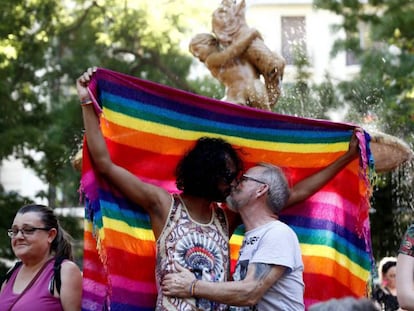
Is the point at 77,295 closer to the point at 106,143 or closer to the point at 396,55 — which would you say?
the point at 106,143

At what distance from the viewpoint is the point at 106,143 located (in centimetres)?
531

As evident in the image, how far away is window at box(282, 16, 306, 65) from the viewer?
18531 mm

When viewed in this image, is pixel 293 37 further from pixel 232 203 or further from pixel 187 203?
pixel 187 203

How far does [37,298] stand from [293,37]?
1964cm

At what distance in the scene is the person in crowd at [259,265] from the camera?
16.2 ft

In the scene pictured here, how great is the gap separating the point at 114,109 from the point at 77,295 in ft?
3.19

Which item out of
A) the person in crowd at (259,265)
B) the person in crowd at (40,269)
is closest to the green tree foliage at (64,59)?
the person in crowd at (40,269)

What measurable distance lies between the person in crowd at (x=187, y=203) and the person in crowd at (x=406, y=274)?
85cm

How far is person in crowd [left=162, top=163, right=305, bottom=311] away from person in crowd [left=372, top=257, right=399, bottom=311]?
345 cm

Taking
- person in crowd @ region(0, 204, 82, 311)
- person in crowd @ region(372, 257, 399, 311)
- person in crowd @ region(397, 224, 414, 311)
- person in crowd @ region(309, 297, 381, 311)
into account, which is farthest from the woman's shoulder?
person in crowd @ region(372, 257, 399, 311)

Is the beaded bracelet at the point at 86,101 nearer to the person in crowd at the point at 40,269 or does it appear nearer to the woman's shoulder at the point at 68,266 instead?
the person in crowd at the point at 40,269

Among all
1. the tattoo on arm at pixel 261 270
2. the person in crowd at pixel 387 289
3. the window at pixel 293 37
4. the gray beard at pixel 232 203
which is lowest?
the person in crowd at pixel 387 289

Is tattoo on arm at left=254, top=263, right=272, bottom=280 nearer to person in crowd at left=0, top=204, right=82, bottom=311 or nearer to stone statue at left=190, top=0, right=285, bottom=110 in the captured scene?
person in crowd at left=0, top=204, right=82, bottom=311

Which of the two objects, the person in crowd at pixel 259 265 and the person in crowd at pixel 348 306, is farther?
the person in crowd at pixel 259 265
